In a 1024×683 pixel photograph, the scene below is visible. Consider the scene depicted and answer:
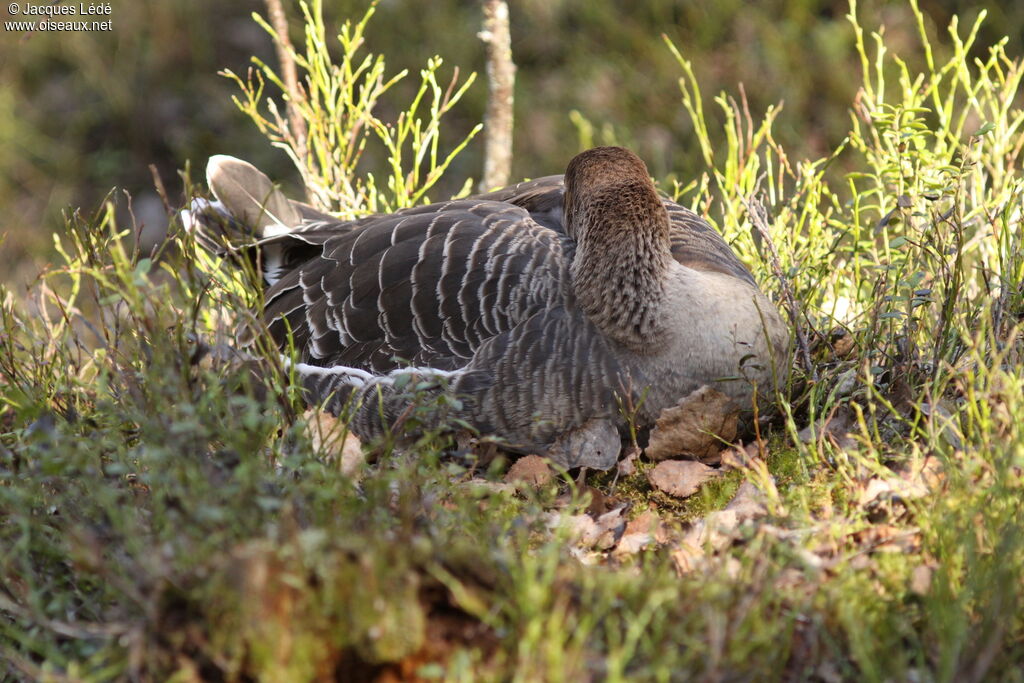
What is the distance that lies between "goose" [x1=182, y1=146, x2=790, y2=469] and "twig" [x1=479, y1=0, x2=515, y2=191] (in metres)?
1.31

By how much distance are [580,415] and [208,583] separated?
6.84 feet

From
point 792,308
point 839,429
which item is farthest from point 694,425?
point 792,308

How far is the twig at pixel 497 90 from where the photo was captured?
19.1ft

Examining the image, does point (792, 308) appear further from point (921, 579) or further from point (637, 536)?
point (921, 579)

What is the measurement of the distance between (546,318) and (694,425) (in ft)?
2.46

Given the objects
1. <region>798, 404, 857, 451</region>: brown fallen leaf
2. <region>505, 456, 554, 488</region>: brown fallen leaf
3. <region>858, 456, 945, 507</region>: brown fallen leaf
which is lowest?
<region>505, 456, 554, 488</region>: brown fallen leaf

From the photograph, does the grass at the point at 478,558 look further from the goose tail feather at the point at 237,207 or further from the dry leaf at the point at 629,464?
the goose tail feather at the point at 237,207

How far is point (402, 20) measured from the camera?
1095cm

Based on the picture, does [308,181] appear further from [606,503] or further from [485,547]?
[485,547]

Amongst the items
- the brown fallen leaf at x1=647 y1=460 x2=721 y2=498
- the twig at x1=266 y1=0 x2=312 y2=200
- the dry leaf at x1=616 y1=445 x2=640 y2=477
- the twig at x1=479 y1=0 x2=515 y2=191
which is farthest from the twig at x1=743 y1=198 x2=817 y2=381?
the twig at x1=266 y1=0 x2=312 y2=200

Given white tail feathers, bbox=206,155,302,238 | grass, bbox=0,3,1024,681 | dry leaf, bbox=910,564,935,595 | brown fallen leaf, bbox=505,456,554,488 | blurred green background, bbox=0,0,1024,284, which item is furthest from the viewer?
blurred green background, bbox=0,0,1024,284

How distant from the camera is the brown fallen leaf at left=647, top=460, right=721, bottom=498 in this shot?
391 centimetres

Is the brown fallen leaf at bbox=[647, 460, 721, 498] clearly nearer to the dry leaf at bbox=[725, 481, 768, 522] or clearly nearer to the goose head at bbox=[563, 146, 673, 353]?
the dry leaf at bbox=[725, 481, 768, 522]

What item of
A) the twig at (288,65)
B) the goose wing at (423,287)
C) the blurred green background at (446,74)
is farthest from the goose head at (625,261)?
the blurred green background at (446,74)
